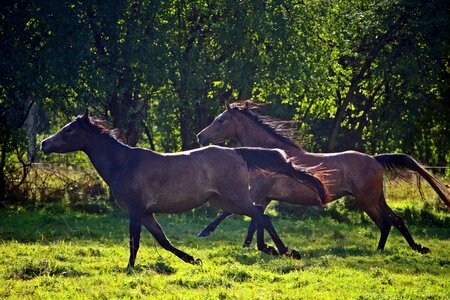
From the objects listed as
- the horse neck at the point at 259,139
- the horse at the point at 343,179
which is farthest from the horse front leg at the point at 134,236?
the horse neck at the point at 259,139

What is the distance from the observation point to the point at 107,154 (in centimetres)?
1105

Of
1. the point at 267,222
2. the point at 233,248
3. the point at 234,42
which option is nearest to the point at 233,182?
the point at 267,222

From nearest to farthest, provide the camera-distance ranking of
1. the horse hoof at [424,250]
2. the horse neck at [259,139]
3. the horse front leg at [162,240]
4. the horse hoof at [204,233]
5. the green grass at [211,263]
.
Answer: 1. the green grass at [211,263]
2. the horse front leg at [162,240]
3. the horse hoof at [424,250]
4. the horse neck at [259,139]
5. the horse hoof at [204,233]

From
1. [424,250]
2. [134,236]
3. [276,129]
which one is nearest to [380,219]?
[424,250]

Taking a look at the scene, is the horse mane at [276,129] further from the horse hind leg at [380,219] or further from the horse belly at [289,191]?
the horse hind leg at [380,219]

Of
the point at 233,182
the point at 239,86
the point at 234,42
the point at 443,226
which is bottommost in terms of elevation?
the point at 443,226

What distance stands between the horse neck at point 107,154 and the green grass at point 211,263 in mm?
1352

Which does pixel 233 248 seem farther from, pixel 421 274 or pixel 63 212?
pixel 63 212

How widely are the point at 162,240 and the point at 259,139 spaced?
4137mm

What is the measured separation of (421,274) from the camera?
10.6 metres

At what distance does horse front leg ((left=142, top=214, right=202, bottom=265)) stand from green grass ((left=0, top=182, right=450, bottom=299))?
145 mm

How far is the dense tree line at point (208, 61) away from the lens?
18.1 meters

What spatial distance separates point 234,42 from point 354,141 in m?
5.44

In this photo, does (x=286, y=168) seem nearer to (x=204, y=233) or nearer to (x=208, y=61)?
(x=204, y=233)
